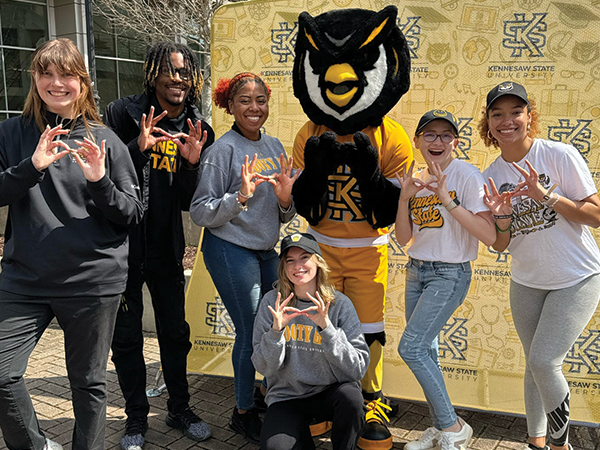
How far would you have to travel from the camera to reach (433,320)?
2.84 meters

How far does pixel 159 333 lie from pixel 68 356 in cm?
86

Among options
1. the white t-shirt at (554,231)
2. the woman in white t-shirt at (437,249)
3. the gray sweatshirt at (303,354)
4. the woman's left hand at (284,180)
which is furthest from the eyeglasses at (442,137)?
the gray sweatshirt at (303,354)

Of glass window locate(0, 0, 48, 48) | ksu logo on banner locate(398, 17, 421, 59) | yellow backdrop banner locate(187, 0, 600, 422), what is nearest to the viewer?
yellow backdrop banner locate(187, 0, 600, 422)

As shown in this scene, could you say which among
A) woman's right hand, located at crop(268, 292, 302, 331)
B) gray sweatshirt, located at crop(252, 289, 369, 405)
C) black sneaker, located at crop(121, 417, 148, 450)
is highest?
woman's right hand, located at crop(268, 292, 302, 331)

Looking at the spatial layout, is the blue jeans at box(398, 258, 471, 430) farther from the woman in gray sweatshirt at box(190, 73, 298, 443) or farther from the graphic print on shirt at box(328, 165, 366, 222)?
the woman in gray sweatshirt at box(190, 73, 298, 443)

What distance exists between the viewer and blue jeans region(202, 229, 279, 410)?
10.1 ft

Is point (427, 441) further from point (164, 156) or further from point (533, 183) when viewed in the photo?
point (164, 156)

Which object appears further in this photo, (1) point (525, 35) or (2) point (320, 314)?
(1) point (525, 35)

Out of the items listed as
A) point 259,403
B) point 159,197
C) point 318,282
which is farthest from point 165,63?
point 259,403

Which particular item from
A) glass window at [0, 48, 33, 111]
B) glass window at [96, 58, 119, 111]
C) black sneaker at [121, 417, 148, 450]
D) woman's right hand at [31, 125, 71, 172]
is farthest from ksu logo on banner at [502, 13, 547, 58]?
glass window at [0, 48, 33, 111]

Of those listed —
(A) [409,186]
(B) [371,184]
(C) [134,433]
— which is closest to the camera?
(A) [409,186]

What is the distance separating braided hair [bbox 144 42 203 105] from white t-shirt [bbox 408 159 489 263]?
4.84 ft

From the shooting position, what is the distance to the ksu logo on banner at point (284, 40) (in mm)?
3920

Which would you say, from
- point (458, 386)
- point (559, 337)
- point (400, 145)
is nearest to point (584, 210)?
point (559, 337)
